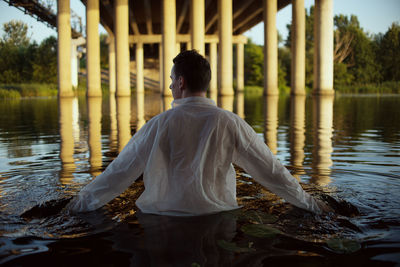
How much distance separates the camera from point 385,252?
3.00 meters

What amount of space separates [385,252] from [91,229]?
230cm

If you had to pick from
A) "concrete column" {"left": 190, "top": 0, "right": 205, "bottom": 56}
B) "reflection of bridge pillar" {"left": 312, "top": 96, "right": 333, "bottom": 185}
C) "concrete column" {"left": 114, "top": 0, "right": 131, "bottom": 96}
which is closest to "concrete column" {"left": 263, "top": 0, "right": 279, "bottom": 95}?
"concrete column" {"left": 190, "top": 0, "right": 205, "bottom": 56}

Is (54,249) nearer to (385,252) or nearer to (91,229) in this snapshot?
(91,229)

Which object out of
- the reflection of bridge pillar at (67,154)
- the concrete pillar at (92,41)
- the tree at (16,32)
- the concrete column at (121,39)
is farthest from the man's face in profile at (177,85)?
the tree at (16,32)

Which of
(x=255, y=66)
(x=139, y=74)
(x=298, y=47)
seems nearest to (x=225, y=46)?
(x=298, y=47)

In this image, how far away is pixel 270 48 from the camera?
39531mm

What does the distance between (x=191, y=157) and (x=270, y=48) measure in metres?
37.6

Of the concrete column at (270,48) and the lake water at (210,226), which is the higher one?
the concrete column at (270,48)

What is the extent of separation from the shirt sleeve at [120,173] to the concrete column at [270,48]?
36671 mm

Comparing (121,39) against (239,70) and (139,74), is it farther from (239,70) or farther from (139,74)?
(239,70)

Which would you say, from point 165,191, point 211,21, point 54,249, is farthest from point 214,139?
point 211,21

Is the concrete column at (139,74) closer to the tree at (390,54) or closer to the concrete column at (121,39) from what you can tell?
the concrete column at (121,39)

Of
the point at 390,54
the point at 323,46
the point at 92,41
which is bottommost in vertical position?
the point at 323,46

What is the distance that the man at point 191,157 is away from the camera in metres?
3.40
